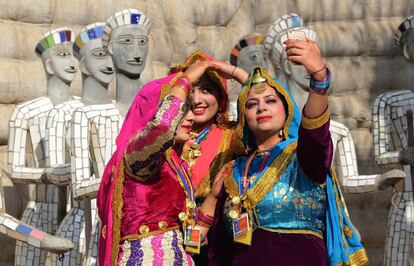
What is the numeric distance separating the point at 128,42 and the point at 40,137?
1.60 m

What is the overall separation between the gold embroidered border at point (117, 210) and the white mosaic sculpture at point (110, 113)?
2.75m

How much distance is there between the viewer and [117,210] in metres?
6.07

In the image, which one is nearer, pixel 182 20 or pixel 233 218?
pixel 233 218

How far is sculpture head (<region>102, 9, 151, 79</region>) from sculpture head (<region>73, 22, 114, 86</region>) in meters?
0.58

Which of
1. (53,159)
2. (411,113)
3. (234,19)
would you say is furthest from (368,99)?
(53,159)

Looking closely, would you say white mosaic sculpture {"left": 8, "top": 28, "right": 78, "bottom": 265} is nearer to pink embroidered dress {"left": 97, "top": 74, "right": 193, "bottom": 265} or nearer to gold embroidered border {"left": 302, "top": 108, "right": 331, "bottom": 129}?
pink embroidered dress {"left": 97, "top": 74, "right": 193, "bottom": 265}

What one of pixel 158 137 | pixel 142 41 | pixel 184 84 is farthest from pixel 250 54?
pixel 158 137

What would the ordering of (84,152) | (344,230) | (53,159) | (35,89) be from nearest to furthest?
(344,230)
(84,152)
(53,159)
(35,89)

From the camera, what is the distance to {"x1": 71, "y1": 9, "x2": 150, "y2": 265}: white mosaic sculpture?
350 inches

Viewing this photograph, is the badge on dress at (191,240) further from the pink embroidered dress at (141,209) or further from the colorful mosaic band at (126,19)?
the colorful mosaic band at (126,19)

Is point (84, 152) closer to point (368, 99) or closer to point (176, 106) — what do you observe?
point (176, 106)

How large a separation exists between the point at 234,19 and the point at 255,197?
23.1 ft

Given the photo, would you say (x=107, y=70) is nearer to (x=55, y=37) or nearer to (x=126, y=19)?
(x=126, y=19)

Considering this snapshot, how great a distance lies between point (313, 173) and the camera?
245 inches
